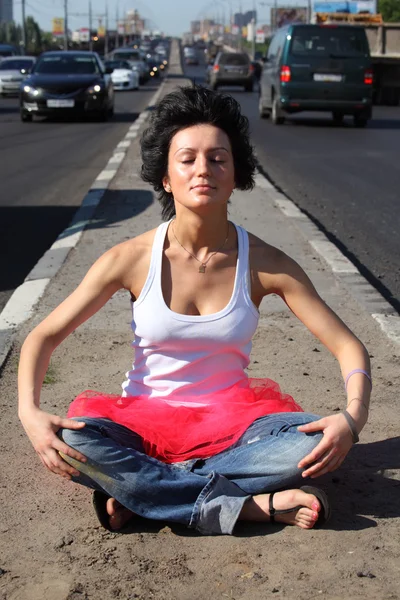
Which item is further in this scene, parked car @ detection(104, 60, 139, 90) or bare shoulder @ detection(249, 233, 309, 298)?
parked car @ detection(104, 60, 139, 90)

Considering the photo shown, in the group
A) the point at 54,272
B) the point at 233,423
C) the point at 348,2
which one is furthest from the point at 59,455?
the point at 348,2

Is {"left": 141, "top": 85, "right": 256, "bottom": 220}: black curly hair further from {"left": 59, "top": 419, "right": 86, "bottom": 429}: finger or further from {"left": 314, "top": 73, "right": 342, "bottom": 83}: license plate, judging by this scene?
{"left": 314, "top": 73, "right": 342, "bottom": 83}: license plate

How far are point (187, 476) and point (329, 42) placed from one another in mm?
21819

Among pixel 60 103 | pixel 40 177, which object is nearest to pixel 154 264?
pixel 40 177

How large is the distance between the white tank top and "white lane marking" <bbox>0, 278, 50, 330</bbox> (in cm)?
225

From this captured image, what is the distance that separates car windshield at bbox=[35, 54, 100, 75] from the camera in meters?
25.9

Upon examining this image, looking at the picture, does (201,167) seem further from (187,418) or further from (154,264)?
(187,418)

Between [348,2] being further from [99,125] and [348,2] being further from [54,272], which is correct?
[54,272]

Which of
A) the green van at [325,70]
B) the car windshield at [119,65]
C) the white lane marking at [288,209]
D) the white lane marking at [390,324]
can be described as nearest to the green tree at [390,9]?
the car windshield at [119,65]

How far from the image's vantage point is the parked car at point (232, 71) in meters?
51.0

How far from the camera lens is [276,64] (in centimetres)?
2447

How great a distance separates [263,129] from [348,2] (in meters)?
41.9

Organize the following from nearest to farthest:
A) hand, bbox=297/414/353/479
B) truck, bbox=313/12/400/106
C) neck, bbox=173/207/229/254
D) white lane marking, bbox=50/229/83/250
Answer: hand, bbox=297/414/353/479, neck, bbox=173/207/229/254, white lane marking, bbox=50/229/83/250, truck, bbox=313/12/400/106

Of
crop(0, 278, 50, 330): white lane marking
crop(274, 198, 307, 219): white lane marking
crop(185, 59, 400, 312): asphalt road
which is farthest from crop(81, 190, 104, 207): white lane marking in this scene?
crop(0, 278, 50, 330): white lane marking
